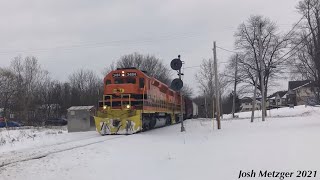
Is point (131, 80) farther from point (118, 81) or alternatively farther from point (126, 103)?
point (126, 103)

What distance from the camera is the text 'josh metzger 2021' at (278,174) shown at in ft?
29.8

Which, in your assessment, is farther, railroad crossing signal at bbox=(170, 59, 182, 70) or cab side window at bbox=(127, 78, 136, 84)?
railroad crossing signal at bbox=(170, 59, 182, 70)

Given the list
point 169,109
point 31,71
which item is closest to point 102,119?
point 169,109

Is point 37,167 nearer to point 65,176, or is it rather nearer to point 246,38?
point 65,176

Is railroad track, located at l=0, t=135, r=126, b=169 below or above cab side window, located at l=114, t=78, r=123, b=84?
below

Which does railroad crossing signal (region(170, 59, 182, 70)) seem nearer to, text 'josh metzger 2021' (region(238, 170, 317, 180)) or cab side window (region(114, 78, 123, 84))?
cab side window (region(114, 78, 123, 84))

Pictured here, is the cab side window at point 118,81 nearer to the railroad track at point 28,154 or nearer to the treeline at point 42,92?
the railroad track at point 28,154

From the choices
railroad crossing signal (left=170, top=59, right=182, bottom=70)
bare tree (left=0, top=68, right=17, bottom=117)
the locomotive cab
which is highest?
bare tree (left=0, top=68, right=17, bottom=117)

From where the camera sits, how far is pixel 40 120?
66750 mm

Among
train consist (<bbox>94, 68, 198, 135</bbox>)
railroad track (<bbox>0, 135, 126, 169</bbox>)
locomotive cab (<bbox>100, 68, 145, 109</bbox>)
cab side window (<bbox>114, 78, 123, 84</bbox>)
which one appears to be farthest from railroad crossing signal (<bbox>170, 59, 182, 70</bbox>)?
railroad track (<bbox>0, 135, 126, 169</bbox>)

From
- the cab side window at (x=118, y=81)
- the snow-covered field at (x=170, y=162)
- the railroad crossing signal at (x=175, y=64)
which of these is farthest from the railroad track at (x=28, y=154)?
the railroad crossing signal at (x=175, y=64)

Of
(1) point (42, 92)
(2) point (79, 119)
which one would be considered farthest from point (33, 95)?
(2) point (79, 119)

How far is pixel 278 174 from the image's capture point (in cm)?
939

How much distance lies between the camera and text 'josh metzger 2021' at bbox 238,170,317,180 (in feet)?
29.8
